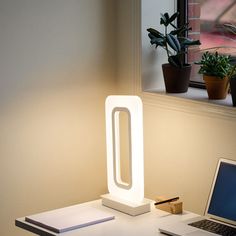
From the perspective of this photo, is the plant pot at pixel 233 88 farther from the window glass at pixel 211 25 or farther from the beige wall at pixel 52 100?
the beige wall at pixel 52 100

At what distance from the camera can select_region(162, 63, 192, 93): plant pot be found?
2.95 m

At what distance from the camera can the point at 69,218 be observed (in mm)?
2605

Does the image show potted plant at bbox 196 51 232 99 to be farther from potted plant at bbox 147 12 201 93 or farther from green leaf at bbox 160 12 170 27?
green leaf at bbox 160 12 170 27

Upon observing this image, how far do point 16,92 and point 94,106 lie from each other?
439 millimetres

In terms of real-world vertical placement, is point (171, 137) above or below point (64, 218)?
above

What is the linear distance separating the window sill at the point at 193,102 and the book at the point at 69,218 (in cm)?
58

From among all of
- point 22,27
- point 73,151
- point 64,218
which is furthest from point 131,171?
point 22,27

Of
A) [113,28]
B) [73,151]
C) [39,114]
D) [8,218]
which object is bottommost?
[8,218]

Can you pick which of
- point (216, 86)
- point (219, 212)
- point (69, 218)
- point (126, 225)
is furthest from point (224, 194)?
point (69, 218)

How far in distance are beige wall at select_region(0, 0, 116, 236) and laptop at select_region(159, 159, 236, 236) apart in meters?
0.76

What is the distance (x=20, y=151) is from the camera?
2.96m

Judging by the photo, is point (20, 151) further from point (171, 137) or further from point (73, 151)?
point (171, 137)

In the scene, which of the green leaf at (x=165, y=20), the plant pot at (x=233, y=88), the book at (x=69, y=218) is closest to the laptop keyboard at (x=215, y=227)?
the book at (x=69, y=218)

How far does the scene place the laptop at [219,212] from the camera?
2.43m
